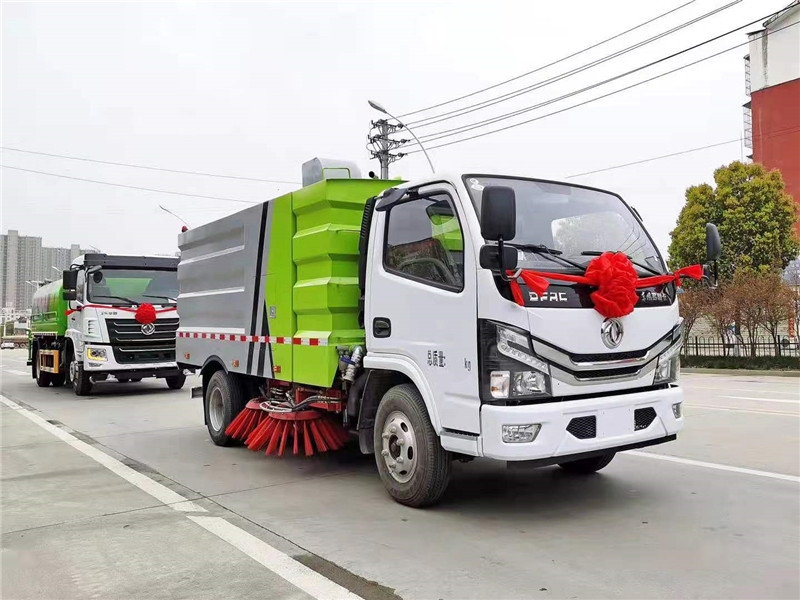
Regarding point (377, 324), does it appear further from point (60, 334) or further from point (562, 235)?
point (60, 334)

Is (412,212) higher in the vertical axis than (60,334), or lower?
higher

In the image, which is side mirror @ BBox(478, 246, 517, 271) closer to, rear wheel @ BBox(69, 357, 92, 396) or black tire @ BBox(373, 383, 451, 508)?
black tire @ BBox(373, 383, 451, 508)

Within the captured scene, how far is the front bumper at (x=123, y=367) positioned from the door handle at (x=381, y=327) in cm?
912

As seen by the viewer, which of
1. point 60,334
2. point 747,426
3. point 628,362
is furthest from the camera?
point 60,334

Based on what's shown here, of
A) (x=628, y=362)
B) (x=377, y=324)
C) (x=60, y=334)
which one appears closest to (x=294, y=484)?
(x=377, y=324)

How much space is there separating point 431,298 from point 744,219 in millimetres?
26719

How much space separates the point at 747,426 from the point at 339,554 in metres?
6.83

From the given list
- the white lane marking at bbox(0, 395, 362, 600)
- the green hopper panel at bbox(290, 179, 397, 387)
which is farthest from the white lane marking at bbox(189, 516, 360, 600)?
the green hopper panel at bbox(290, 179, 397, 387)

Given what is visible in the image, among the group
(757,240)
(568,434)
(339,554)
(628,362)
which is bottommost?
(339,554)

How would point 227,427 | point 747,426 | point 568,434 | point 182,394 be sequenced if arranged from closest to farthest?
1. point 568,434
2. point 227,427
3. point 747,426
4. point 182,394

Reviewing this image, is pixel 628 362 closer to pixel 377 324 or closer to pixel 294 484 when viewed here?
pixel 377 324

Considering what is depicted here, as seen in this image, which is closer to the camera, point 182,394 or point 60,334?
point 182,394

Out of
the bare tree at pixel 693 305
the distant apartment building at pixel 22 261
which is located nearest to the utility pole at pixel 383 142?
the bare tree at pixel 693 305

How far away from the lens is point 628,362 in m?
4.84
